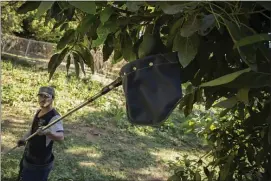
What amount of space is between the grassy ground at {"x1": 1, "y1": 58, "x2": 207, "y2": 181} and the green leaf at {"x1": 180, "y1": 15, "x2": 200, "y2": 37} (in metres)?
2.65

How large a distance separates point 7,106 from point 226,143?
5673mm

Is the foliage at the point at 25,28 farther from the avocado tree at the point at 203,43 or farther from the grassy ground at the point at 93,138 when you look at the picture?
the avocado tree at the point at 203,43

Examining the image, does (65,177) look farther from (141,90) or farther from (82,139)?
(141,90)

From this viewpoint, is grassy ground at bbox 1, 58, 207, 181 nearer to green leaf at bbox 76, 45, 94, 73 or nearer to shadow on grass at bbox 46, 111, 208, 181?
shadow on grass at bbox 46, 111, 208, 181

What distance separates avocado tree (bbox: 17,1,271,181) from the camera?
0.70 metres

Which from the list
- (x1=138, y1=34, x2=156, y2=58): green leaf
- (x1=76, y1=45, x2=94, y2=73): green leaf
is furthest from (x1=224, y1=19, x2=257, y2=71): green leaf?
(x1=76, y1=45, x2=94, y2=73): green leaf

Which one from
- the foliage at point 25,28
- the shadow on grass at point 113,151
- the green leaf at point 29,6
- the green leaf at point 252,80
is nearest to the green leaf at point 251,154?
the green leaf at point 252,80

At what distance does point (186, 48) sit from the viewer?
0.81m

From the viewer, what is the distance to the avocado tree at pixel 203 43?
0.70m

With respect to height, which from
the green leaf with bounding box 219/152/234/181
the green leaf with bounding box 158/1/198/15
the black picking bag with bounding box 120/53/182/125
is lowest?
the green leaf with bounding box 219/152/234/181

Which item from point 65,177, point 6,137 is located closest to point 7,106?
point 6,137

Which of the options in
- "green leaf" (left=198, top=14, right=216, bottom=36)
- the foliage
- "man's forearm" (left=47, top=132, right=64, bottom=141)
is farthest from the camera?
the foliage

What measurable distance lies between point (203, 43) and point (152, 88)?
314 mm

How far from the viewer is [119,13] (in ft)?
3.11
